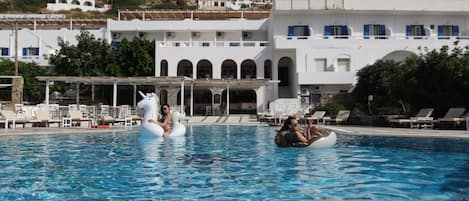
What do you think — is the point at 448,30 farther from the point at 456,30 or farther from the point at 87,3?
the point at 87,3

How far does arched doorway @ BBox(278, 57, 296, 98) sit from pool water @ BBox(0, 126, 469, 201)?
25.5 m

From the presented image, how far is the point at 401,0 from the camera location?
37281mm

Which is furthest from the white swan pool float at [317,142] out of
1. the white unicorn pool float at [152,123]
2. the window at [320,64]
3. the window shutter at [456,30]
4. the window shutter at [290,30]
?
the window shutter at [456,30]

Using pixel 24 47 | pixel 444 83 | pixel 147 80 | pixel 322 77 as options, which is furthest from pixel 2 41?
pixel 444 83

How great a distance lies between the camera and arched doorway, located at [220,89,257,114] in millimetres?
37688

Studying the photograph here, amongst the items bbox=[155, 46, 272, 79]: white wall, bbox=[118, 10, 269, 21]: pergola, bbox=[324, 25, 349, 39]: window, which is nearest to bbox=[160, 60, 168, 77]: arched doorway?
bbox=[155, 46, 272, 79]: white wall

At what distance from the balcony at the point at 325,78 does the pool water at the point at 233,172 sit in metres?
21.1

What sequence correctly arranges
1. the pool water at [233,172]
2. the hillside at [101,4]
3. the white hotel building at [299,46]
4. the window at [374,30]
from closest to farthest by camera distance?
the pool water at [233,172], the white hotel building at [299,46], the window at [374,30], the hillside at [101,4]

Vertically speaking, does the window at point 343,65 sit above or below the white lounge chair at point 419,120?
above

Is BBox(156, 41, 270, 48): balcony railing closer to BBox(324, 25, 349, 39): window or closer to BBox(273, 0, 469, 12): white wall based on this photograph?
BBox(273, 0, 469, 12): white wall

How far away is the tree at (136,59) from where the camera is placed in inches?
1452

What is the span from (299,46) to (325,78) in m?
3.48

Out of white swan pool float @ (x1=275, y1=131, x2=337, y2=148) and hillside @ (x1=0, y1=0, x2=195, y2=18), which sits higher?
hillside @ (x1=0, y1=0, x2=195, y2=18)

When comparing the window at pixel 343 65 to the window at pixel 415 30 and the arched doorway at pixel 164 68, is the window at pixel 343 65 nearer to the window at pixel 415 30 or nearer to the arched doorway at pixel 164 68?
the window at pixel 415 30
